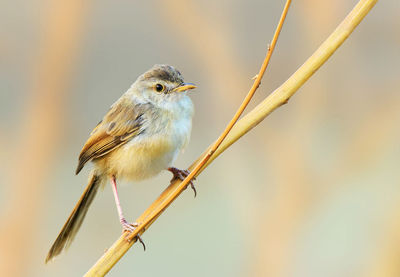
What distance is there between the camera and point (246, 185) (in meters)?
4.55

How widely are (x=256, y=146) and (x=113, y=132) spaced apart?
7.23ft

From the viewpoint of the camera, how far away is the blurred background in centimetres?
417

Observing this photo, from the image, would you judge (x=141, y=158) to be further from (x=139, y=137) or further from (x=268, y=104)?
(x=268, y=104)

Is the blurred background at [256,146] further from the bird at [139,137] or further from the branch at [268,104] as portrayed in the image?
the branch at [268,104]

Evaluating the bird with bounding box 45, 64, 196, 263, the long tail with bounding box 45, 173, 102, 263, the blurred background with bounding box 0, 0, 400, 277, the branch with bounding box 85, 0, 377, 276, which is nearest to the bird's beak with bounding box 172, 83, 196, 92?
the bird with bounding box 45, 64, 196, 263

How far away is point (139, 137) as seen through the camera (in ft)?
9.76

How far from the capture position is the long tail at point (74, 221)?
9.07 ft

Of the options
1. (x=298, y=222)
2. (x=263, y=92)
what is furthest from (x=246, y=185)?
(x=263, y=92)

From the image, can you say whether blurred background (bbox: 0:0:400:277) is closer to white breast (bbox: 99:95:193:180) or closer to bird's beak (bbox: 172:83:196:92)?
bird's beak (bbox: 172:83:196:92)

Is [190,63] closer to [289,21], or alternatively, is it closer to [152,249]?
[289,21]

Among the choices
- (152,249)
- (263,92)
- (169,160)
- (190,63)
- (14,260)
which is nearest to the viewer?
(169,160)

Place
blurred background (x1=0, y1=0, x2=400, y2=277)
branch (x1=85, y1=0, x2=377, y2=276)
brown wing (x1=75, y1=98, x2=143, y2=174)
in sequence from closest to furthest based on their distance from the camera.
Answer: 1. branch (x1=85, y1=0, x2=377, y2=276)
2. brown wing (x1=75, y1=98, x2=143, y2=174)
3. blurred background (x1=0, y1=0, x2=400, y2=277)

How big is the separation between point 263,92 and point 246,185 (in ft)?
2.95

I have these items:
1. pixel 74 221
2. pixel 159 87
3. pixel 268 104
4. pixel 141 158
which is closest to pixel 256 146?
pixel 159 87
